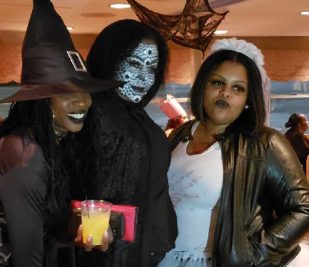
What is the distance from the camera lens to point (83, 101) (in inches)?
67.0

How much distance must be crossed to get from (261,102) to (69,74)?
76 centimetres

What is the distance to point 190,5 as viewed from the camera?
13.0ft

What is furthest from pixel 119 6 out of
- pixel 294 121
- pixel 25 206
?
pixel 25 206

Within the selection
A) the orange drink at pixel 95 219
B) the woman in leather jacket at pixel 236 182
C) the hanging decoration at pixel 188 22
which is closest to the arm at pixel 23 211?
the orange drink at pixel 95 219

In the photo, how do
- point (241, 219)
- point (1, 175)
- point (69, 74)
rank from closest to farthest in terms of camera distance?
1. point (1, 175)
2. point (69, 74)
3. point (241, 219)

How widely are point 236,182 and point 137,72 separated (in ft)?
1.61

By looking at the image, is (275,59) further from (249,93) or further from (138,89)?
(138,89)

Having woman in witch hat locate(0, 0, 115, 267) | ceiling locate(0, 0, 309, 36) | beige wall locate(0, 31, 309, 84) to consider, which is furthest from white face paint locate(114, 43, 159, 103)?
beige wall locate(0, 31, 309, 84)

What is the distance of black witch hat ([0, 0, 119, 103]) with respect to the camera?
5.37 ft

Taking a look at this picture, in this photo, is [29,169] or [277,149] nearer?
[29,169]

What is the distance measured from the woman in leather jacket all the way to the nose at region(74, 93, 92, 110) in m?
0.54

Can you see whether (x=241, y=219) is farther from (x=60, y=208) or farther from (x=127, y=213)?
(x=60, y=208)

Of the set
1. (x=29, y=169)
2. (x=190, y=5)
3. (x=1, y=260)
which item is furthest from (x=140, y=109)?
(x=190, y=5)

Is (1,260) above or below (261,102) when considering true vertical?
below
